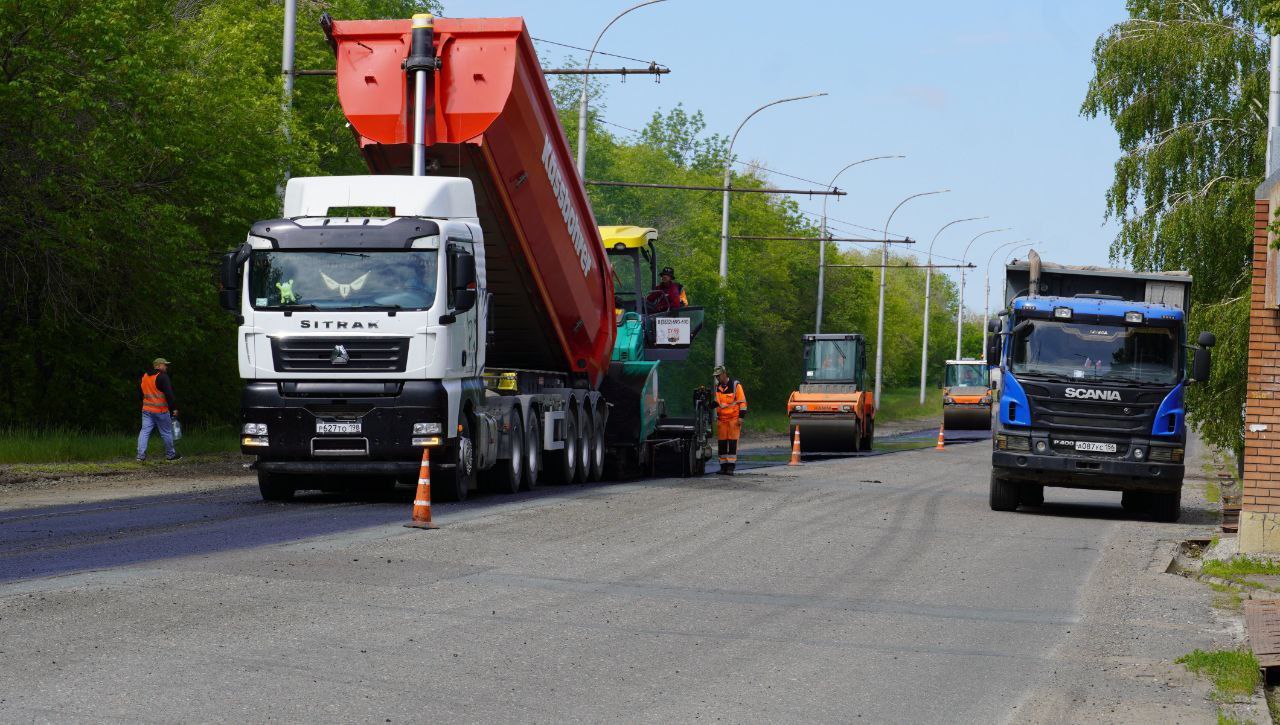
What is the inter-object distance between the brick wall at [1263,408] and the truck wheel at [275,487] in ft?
33.0

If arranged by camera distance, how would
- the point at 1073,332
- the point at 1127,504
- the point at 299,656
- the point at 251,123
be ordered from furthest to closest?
1. the point at 251,123
2. the point at 1127,504
3. the point at 1073,332
4. the point at 299,656

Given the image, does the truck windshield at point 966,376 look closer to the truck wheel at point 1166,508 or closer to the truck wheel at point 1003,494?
the truck wheel at point 1166,508

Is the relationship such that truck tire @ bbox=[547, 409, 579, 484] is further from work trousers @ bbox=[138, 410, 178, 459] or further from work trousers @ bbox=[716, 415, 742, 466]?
work trousers @ bbox=[138, 410, 178, 459]

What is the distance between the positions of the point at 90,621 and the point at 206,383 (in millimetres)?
23912

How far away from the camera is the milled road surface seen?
7.36 metres

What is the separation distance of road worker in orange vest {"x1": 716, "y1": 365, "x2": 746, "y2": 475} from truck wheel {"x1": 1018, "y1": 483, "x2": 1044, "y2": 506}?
5877 millimetres

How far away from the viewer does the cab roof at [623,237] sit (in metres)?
23.5

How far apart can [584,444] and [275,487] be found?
613 cm

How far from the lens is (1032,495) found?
21.9m

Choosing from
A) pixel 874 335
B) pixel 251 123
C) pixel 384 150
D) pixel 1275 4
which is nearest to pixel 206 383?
pixel 251 123

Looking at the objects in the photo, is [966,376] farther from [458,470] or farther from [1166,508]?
[458,470]

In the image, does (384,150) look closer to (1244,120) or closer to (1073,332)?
(1073,332)

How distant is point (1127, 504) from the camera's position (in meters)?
22.2

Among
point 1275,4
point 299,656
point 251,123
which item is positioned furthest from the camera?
point 251,123
